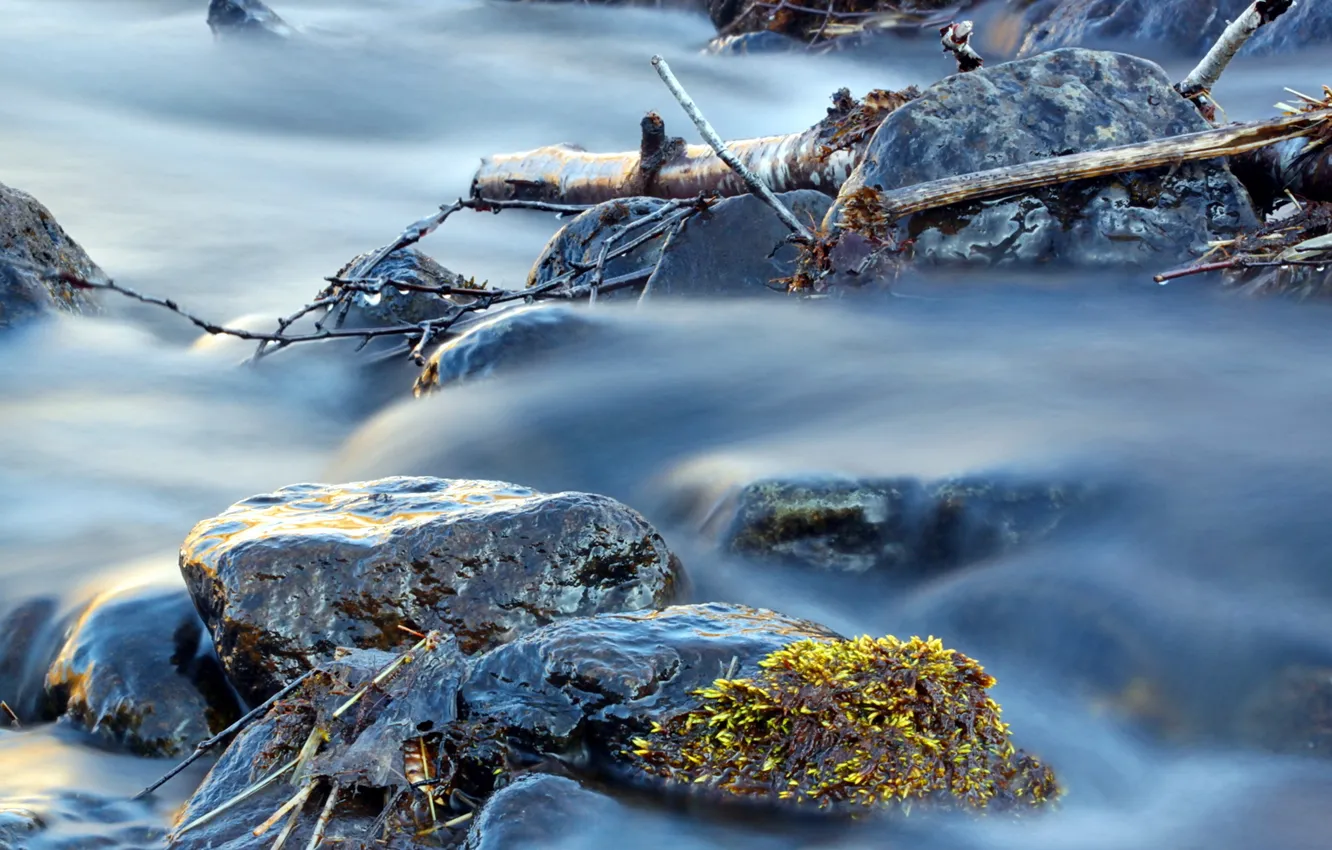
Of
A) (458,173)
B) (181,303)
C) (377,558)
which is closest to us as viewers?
(377,558)

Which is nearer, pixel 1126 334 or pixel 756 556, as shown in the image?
pixel 756 556

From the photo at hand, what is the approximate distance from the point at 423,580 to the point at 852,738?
1393 mm

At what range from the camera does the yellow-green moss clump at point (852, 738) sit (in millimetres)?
2912

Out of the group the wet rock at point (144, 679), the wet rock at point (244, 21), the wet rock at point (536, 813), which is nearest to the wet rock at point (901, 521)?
the wet rock at point (536, 813)

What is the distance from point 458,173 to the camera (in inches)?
515

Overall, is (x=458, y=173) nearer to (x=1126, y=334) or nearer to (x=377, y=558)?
(x=1126, y=334)

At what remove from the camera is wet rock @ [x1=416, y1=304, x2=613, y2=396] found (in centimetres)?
614

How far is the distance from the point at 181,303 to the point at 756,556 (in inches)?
275

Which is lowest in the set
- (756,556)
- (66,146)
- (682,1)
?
(756,556)

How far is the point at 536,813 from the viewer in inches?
108

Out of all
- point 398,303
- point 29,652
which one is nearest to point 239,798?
point 29,652

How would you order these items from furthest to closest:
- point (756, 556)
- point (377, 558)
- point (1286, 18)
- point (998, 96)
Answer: point (1286, 18) < point (998, 96) < point (756, 556) < point (377, 558)

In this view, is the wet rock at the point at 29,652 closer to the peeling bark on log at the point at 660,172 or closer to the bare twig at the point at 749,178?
the bare twig at the point at 749,178

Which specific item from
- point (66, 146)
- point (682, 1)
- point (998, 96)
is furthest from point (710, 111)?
point (998, 96)
